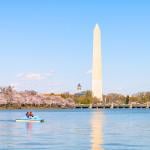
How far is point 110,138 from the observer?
61344 mm

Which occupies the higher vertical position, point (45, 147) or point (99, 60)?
point (99, 60)

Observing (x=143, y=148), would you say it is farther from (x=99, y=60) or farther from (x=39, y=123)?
(x=99, y=60)

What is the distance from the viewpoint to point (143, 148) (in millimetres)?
50812

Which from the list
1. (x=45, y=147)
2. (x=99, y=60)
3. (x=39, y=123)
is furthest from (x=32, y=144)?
(x=99, y=60)

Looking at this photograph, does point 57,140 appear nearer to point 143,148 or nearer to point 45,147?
point 45,147

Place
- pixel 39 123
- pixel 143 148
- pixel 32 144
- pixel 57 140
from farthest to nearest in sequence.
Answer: pixel 39 123 < pixel 57 140 < pixel 32 144 < pixel 143 148

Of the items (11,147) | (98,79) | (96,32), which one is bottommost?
(11,147)

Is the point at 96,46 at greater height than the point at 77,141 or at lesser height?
greater

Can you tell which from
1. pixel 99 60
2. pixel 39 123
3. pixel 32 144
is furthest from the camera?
pixel 99 60

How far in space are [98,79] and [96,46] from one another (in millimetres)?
10917

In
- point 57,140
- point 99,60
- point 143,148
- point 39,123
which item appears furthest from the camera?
point 99,60

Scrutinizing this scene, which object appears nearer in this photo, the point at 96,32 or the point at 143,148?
the point at 143,148

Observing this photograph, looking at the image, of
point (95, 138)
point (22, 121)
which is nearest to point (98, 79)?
point (22, 121)

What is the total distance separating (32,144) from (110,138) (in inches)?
402
